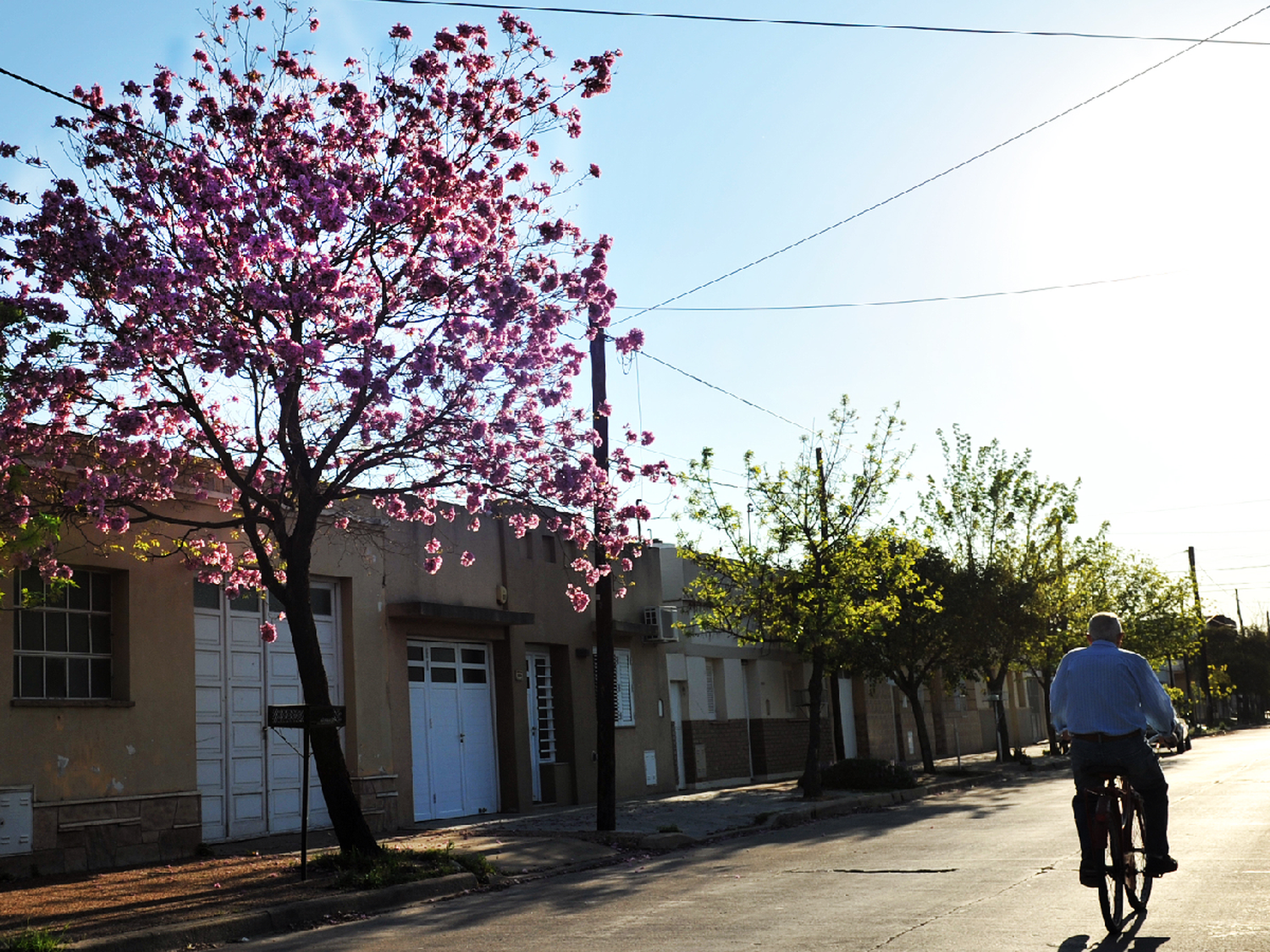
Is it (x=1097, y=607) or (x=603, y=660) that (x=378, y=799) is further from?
(x=1097, y=607)

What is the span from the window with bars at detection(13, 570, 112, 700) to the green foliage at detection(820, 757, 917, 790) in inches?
519

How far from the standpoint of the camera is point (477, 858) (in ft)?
40.8

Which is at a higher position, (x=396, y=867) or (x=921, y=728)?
(x=921, y=728)

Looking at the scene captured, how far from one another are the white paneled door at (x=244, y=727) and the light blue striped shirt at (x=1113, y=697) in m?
10.9

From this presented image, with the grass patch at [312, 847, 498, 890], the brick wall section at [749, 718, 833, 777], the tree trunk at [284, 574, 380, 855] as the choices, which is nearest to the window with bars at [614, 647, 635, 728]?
the brick wall section at [749, 718, 833, 777]

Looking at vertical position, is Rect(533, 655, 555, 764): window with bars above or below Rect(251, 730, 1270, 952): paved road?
above

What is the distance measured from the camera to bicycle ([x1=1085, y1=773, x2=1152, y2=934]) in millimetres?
7117

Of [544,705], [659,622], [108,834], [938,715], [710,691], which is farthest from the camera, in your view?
[938,715]

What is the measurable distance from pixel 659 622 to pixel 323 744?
13.0 m

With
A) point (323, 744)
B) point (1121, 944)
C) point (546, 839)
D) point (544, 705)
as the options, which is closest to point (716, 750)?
point (544, 705)

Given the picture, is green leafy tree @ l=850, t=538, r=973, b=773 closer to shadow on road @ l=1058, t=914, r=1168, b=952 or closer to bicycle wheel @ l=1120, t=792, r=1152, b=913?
bicycle wheel @ l=1120, t=792, r=1152, b=913

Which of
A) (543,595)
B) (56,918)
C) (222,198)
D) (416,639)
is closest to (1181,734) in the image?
(56,918)

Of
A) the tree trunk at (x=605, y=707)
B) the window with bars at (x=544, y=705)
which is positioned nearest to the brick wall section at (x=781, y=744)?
the window with bars at (x=544, y=705)

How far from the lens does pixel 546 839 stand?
14867 millimetres
